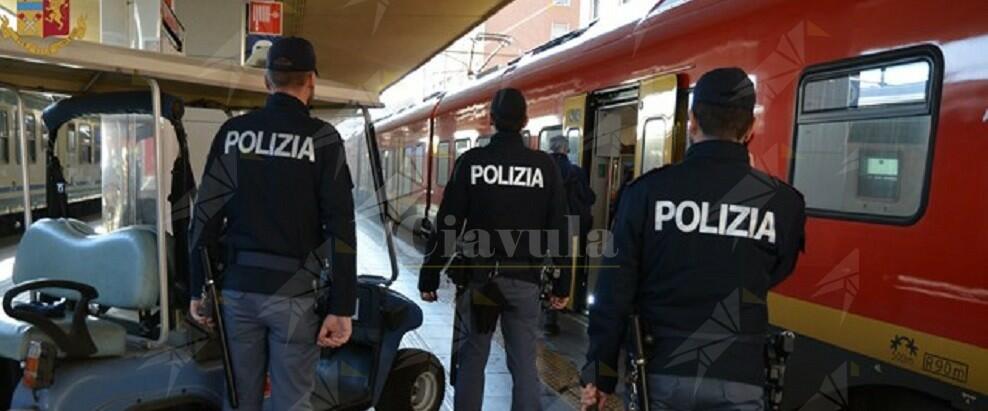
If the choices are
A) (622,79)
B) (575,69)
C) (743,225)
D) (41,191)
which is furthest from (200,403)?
(41,191)

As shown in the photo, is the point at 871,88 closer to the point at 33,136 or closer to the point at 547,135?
the point at 547,135

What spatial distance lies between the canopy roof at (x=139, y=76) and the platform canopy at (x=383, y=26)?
5.44 metres

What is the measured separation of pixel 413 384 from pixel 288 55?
2005mm

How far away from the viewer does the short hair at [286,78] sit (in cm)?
257

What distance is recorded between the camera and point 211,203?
257cm

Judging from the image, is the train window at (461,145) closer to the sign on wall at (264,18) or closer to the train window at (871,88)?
the sign on wall at (264,18)

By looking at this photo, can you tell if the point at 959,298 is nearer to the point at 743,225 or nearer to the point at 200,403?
the point at 743,225

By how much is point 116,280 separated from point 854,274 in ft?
9.99

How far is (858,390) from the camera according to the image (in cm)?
305

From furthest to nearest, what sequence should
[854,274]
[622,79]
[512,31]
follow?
[512,31], [622,79], [854,274]

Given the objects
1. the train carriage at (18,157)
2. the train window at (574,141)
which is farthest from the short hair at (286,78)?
the train carriage at (18,157)

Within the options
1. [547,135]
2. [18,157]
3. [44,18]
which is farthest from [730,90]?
[18,157]

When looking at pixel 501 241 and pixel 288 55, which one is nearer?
pixel 288 55

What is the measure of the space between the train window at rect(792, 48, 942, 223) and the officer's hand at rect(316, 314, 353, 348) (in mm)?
2230
